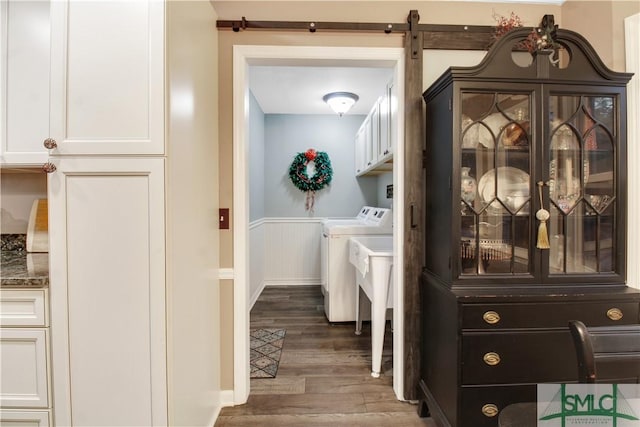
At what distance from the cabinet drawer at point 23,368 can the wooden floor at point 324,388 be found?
2.96 ft

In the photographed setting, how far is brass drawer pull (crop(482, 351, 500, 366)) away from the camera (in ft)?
4.42

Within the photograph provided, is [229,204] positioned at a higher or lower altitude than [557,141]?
lower

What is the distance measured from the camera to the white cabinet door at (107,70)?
4.01 feet

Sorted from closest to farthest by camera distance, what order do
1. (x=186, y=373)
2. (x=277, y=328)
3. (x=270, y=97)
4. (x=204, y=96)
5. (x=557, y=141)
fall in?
(x=186, y=373)
(x=557, y=141)
(x=204, y=96)
(x=277, y=328)
(x=270, y=97)

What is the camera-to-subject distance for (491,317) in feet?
4.43

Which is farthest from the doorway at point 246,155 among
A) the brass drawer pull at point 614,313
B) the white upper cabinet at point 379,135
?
the brass drawer pull at point 614,313

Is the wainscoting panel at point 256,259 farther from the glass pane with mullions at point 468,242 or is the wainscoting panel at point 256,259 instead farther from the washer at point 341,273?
the glass pane with mullions at point 468,242

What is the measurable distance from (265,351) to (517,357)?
73.7 inches

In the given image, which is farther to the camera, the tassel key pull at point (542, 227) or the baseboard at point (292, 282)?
the baseboard at point (292, 282)

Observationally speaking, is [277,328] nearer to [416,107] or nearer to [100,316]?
[100,316]

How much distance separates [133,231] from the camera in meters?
1.23

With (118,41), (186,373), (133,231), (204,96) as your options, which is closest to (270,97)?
(204,96)

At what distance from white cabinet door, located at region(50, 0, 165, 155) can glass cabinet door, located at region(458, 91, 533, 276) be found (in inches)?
55.3

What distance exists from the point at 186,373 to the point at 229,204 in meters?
0.93
